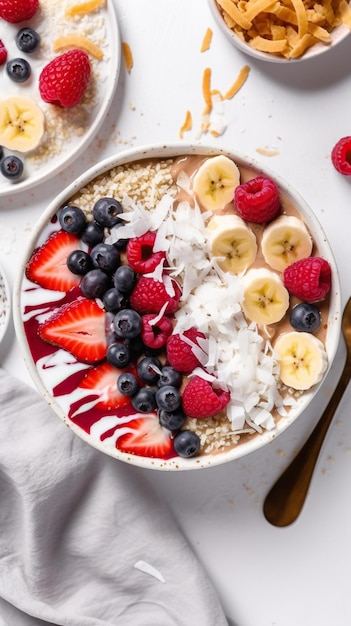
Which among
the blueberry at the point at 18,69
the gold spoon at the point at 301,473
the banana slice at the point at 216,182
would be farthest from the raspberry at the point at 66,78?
the gold spoon at the point at 301,473

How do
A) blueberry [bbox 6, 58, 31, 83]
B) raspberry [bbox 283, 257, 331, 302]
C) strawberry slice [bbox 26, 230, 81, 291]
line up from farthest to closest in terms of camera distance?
blueberry [bbox 6, 58, 31, 83], strawberry slice [bbox 26, 230, 81, 291], raspberry [bbox 283, 257, 331, 302]

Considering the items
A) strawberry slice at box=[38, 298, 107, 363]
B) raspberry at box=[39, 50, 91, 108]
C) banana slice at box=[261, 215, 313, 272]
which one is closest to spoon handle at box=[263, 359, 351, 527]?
banana slice at box=[261, 215, 313, 272]

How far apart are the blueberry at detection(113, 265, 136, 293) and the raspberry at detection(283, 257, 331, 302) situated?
0.94 feet

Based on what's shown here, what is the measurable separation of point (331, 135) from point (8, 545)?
112 cm

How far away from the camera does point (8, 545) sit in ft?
5.43

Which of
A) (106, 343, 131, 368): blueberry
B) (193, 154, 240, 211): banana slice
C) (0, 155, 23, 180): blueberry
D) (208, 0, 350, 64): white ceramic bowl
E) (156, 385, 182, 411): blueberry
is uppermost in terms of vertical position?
(208, 0, 350, 64): white ceramic bowl

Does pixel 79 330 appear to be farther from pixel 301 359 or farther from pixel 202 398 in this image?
pixel 301 359

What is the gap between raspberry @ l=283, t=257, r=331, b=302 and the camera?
1370mm

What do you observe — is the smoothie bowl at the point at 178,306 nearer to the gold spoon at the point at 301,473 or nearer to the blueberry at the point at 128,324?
the blueberry at the point at 128,324

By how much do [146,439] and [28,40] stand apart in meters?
0.85

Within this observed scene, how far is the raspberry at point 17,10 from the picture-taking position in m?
1.54

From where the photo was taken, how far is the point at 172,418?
4.75ft

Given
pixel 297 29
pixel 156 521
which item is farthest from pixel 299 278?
pixel 156 521

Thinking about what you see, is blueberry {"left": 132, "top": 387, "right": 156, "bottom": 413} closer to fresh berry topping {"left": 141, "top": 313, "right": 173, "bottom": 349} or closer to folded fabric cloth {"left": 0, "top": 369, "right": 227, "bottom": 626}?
fresh berry topping {"left": 141, "top": 313, "right": 173, "bottom": 349}
